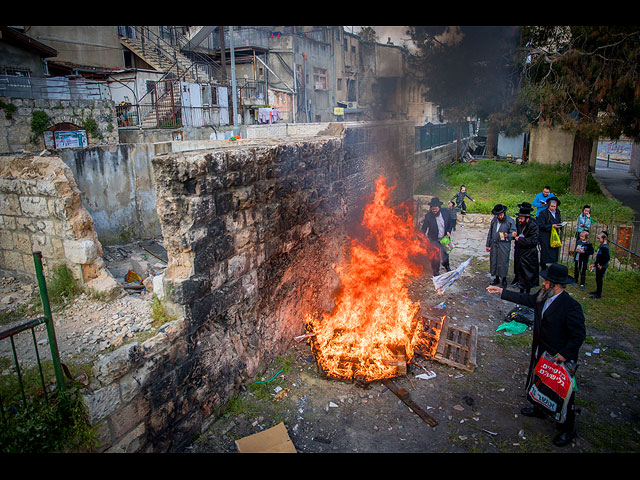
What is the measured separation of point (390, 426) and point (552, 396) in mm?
1804

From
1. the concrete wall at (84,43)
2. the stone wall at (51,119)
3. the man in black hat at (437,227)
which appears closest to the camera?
the man in black hat at (437,227)

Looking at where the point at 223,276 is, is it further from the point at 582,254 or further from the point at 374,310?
the point at 582,254

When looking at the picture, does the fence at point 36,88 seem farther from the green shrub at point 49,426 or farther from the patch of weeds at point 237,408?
the green shrub at point 49,426

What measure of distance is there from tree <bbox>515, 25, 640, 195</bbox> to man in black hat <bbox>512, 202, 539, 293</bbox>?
7520 millimetres

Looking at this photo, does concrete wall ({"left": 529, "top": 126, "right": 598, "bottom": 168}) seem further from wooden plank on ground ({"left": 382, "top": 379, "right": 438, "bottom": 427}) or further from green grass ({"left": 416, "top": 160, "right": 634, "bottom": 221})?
wooden plank on ground ({"left": 382, "top": 379, "right": 438, "bottom": 427})

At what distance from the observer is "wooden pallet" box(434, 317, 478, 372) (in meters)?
6.04

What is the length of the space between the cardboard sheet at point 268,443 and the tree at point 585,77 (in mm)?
13675

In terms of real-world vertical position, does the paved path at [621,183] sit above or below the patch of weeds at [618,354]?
above

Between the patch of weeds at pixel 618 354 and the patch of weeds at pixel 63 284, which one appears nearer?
the patch of weeds at pixel 63 284

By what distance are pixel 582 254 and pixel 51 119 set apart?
16.0 m

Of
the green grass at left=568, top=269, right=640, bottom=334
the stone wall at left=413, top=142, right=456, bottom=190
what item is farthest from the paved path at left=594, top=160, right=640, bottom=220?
the stone wall at left=413, top=142, right=456, bottom=190

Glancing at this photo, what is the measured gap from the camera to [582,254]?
849cm

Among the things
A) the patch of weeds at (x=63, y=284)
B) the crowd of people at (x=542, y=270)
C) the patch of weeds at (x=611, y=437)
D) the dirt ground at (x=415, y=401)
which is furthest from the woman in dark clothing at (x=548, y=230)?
the patch of weeds at (x=63, y=284)

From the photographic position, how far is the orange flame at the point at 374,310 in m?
5.83
